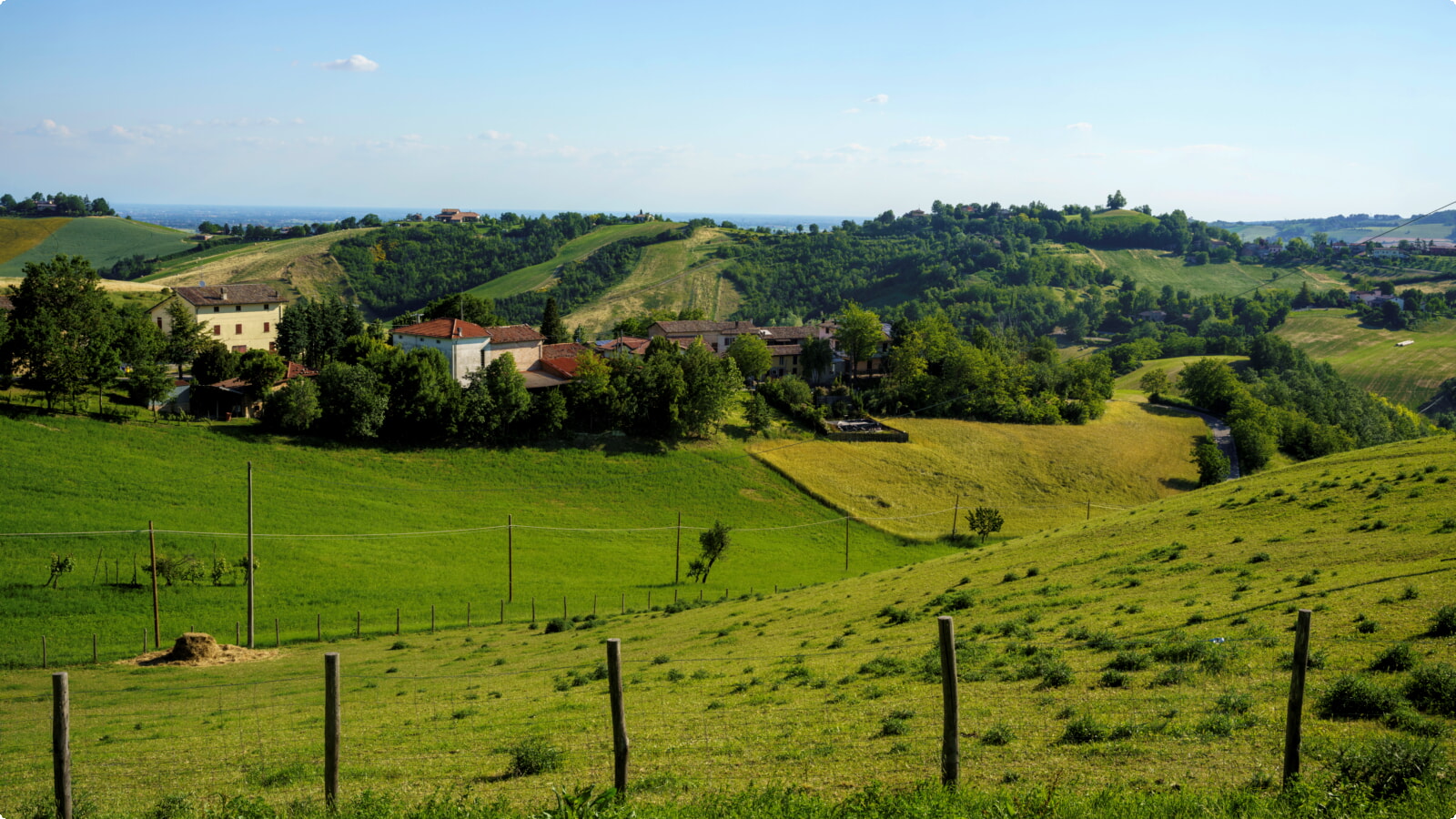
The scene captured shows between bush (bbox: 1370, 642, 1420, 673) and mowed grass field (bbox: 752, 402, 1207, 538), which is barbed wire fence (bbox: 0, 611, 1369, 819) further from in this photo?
mowed grass field (bbox: 752, 402, 1207, 538)

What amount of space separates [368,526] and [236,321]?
47717mm

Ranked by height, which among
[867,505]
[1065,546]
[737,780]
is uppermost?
[737,780]

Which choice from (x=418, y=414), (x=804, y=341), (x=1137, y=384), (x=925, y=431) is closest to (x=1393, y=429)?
(x=1137, y=384)

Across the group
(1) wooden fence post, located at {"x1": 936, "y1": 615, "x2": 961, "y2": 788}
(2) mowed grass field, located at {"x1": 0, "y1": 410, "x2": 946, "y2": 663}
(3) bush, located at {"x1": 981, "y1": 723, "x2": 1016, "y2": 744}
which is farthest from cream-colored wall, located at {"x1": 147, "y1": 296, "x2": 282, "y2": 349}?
(1) wooden fence post, located at {"x1": 936, "y1": 615, "x2": 961, "y2": 788}

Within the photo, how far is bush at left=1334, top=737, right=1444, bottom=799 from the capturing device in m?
9.67

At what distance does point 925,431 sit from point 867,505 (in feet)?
74.2

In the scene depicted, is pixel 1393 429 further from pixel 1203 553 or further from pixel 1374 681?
pixel 1374 681

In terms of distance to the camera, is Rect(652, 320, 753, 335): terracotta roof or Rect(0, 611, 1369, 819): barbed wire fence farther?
Rect(652, 320, 753, 335): terracotta roof

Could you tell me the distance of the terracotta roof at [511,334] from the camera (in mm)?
90688

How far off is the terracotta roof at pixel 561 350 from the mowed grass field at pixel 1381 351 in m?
128

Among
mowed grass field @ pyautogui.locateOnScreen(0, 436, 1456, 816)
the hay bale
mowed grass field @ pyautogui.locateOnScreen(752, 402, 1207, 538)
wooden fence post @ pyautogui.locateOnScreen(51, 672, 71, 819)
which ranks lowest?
mowed grass field @ pyautogui.locateOnScreen(752, 402, 1207, 538)

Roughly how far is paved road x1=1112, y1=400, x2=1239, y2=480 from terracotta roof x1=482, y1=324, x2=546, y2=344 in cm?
7356

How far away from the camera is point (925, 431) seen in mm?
94750

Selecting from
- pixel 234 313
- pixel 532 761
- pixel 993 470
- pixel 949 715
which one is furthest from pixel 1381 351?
pixel 532 761
